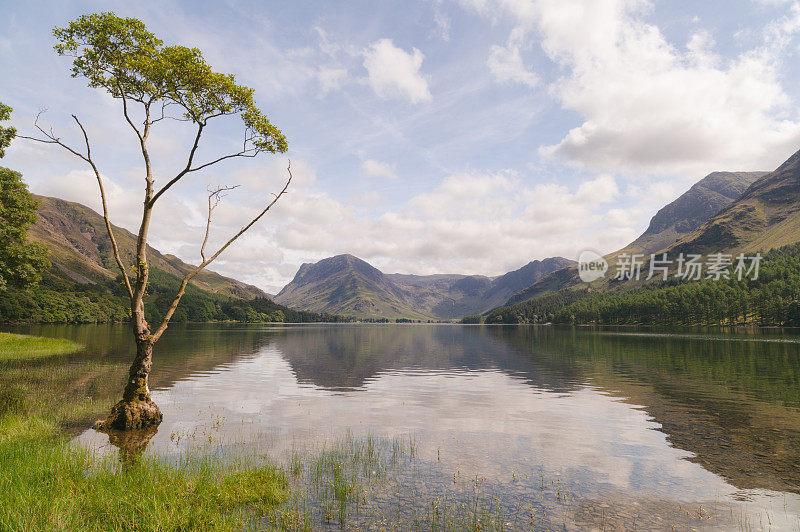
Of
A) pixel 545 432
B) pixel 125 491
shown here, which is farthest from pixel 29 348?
pixel 545 432

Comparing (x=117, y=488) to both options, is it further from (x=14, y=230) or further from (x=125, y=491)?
(x=14, y=230)

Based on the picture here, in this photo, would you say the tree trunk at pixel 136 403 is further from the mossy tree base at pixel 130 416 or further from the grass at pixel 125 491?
the grass at pixel 125 491

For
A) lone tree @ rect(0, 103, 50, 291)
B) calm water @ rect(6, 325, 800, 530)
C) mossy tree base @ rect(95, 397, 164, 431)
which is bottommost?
calm water @ rect(6, 325, 800, 530)

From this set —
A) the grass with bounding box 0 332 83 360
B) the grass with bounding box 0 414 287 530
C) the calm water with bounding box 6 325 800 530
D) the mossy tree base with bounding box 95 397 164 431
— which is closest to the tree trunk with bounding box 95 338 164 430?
the mossy tree base with bounding box 95 397 164 431

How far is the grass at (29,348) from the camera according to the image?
→ 55750 mm

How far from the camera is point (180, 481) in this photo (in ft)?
45.5

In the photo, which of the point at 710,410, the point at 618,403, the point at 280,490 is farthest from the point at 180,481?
the point at 710,410

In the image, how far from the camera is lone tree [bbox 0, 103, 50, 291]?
148 feet

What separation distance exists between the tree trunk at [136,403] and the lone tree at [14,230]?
112ft

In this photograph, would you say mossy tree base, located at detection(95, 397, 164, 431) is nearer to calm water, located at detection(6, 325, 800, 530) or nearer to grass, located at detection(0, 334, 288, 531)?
calm water, located at detection(6, 325, 800, 530)

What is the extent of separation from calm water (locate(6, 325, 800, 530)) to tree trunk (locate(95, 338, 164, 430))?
153cm

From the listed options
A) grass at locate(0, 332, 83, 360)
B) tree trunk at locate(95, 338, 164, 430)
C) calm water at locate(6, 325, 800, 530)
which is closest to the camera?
calm water at locate(6, 325, 800, 530)

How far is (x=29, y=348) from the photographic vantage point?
63.0m

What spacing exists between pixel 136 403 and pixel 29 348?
5838cm
